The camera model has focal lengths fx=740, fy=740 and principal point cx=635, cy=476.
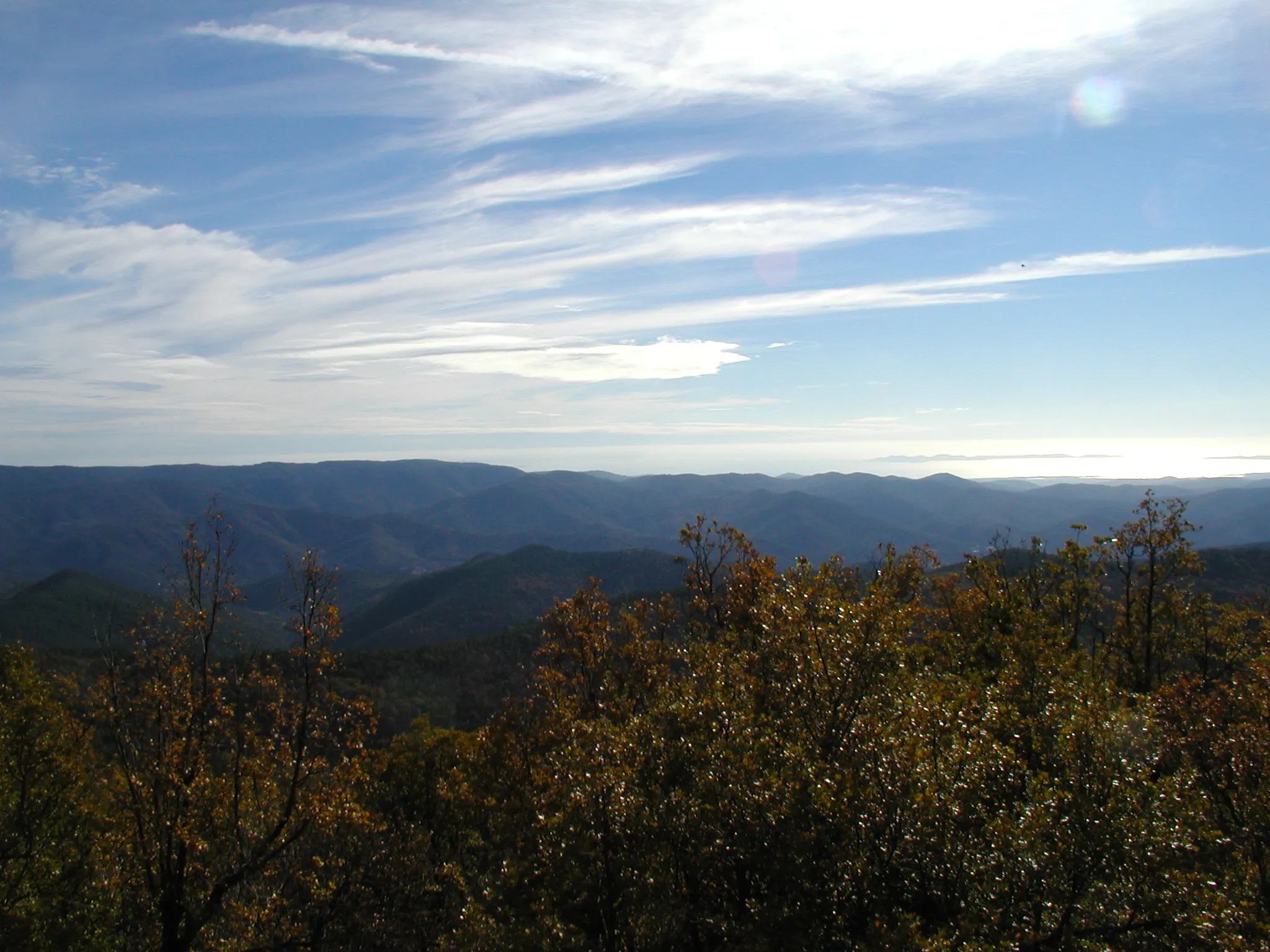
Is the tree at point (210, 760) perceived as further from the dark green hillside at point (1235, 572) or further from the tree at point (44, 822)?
the dark green hillside at point (1235, 572)

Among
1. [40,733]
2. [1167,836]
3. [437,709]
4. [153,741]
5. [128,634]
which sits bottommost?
[437,709]

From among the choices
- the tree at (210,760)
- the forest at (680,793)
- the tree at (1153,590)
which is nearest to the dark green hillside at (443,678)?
the forest at (680,793)

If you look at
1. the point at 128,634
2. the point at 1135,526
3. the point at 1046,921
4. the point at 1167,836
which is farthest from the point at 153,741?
the point at 1135,526

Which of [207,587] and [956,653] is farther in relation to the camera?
[956,653]

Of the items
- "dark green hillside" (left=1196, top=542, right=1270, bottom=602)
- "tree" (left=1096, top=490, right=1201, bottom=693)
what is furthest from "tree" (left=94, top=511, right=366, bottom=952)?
"dark green hillside" (left=1196, top=542, right=1270, bottom=602)

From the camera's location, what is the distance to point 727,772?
13625mm

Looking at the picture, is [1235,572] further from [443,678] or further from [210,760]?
[210,760]

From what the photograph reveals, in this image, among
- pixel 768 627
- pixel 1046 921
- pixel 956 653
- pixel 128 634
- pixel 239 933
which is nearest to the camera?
pixel 1046 921

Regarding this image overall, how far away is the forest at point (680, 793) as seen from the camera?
464 inches

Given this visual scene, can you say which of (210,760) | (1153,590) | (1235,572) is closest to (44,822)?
(210,760)

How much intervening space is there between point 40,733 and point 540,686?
654 inches

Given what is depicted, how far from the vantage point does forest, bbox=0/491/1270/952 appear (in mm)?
11797

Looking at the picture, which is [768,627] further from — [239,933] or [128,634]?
[239,933]

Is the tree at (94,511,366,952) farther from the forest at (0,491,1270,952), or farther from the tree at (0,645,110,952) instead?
the tree at (0,645,110,952)
